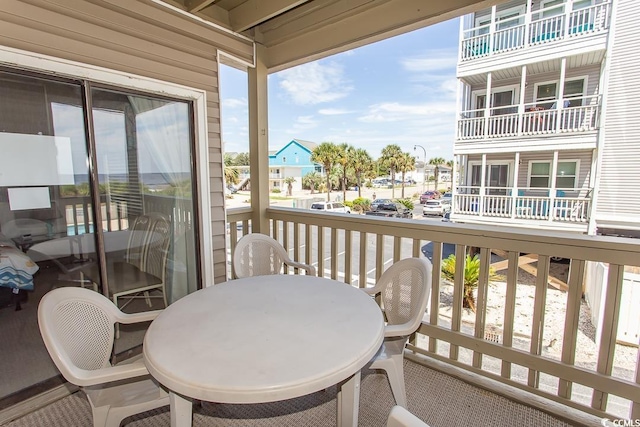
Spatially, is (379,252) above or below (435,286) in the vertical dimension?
above

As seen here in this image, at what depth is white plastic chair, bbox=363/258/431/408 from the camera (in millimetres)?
1396

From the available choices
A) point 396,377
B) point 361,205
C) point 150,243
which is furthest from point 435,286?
point 361,205

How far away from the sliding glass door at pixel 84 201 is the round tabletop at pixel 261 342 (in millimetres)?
1066

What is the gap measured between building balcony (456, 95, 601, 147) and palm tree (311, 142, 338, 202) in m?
9.99

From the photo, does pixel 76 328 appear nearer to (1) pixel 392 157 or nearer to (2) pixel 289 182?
(2) pixel 289 182

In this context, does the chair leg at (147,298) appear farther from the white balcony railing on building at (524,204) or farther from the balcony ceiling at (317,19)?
the white balcony railing on building at (524,204)

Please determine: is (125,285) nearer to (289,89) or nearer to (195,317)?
(195,317)

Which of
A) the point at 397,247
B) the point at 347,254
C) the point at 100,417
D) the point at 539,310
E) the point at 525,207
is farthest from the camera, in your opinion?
the point at 525,207

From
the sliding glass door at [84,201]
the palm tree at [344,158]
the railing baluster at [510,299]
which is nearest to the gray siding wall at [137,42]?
the sliding glass door at [84,201]

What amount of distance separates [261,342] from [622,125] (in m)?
6.37

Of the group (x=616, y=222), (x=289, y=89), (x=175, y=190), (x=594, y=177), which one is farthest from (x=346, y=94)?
(x=175, y=190)

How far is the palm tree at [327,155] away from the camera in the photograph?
17.2 metres

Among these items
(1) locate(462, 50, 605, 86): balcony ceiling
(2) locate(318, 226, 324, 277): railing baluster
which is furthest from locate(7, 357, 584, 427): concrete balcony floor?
(1) locate(462, 50, 605, 86): balcony ceiling

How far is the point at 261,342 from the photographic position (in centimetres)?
107
